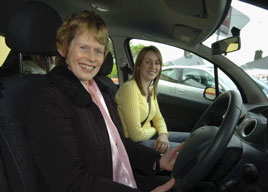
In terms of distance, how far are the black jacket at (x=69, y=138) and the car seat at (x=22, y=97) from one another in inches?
5.0

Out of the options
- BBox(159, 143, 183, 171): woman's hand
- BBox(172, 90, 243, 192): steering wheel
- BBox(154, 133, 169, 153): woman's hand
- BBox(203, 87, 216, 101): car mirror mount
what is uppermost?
BBox(172, 90, 243, 192): steering wheel

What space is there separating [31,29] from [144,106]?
4.09 ft

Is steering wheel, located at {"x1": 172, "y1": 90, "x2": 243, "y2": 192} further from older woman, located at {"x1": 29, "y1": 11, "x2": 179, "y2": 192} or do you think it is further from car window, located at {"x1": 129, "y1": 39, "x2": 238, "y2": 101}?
car window, located at {"x1": 129, "y1": 39, "x2": 238, "y2": 101}

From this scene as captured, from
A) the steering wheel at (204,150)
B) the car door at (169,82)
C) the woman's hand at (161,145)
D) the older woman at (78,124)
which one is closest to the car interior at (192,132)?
the steering wheel at (204,150)

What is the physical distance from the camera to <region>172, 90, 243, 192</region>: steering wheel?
3.38ft

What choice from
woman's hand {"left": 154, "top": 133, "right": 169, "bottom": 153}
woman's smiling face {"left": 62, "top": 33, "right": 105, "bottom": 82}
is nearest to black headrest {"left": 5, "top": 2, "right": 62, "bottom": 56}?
woman's smiling face {"left": 62, "top": 33, "right": 105, "bottom": 82}

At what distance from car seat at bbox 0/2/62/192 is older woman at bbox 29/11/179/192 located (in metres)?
0.11

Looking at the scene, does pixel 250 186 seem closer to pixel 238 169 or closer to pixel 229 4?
pixel 238 169

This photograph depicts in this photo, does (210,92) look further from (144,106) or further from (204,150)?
(204,150)

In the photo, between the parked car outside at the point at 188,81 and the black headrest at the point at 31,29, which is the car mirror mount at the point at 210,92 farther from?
the black headrest at the point at 31,29

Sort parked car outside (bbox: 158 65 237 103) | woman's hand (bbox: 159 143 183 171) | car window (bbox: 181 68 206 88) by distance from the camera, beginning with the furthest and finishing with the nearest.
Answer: car window (bbox: 181 68 206 88), parked car outside (bbox: 158 65 237 103), woman's hand (bbox: 159 143 183 171)

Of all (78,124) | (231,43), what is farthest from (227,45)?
(78,124)

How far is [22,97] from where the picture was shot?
127 centimetres

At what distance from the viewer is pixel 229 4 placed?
1716mm
